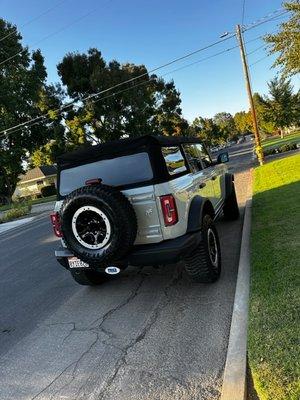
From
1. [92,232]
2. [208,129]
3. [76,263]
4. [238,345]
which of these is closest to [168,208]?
[92,232]

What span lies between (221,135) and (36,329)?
11386 cm

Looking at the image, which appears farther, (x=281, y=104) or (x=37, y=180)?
(x=37, y=180)

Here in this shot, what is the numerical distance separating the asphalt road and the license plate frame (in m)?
0.57

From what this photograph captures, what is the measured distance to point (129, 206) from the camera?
15.6 feet

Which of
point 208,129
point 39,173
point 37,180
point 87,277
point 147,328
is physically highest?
point 208,129

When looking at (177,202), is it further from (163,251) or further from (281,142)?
(281,142)

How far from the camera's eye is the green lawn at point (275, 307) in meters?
2.97

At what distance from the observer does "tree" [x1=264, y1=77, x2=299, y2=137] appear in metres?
49.1

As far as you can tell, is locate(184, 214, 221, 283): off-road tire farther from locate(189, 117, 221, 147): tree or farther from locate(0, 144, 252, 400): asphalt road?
locate(189, 117, 221, 147): tree

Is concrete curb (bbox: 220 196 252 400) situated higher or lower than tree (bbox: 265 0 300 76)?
lower

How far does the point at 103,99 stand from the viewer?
38219mm

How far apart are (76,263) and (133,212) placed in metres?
1.13

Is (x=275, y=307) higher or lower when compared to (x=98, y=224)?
lower

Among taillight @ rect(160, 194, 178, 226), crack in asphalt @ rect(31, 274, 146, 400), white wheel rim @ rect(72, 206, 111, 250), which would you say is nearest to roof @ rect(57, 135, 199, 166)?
taillight @ rect(160, 194, 178, 226)
